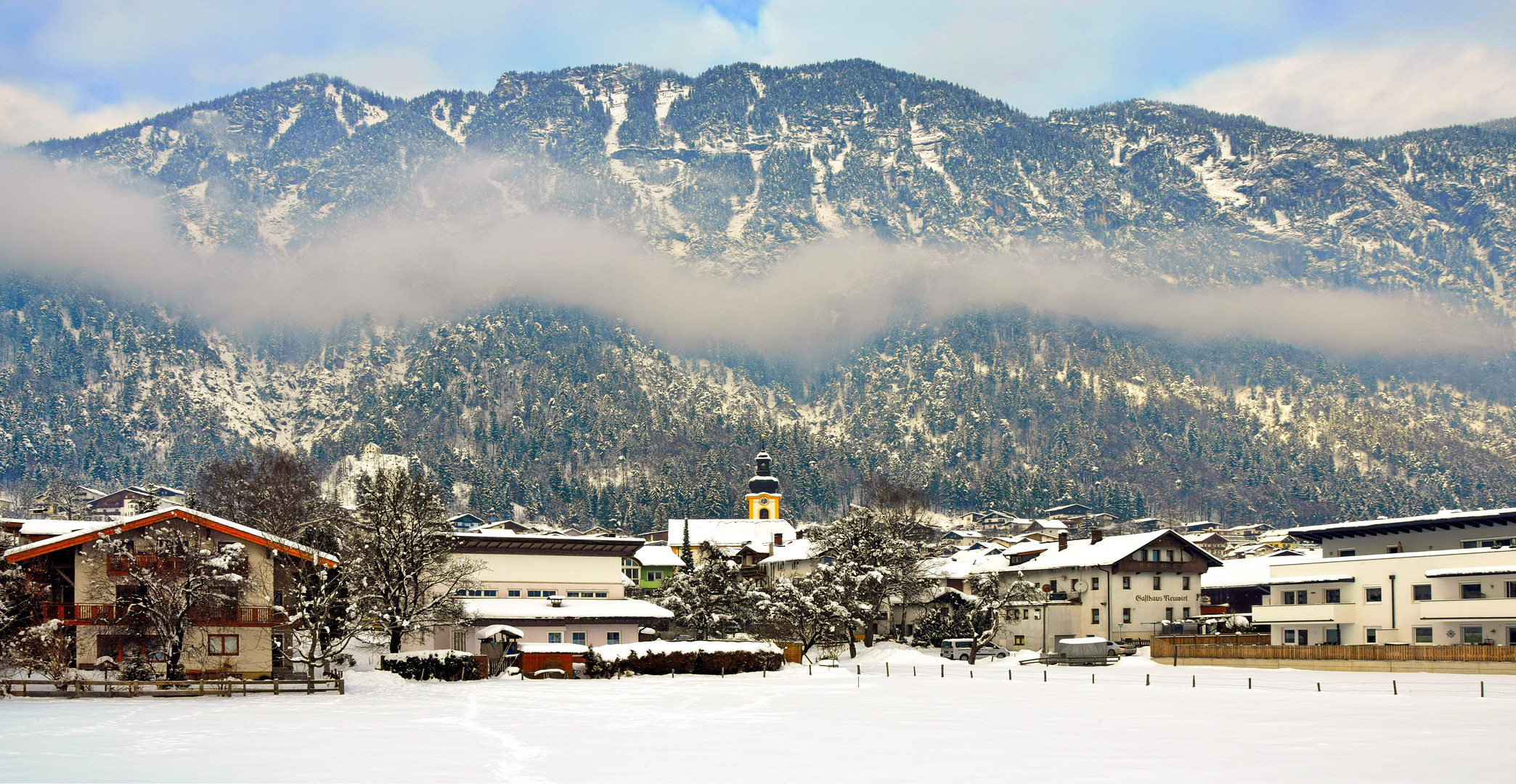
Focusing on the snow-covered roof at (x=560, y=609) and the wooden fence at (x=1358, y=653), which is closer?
the wooden fence at (x=1358, y=653)

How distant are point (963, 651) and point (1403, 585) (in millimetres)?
28688

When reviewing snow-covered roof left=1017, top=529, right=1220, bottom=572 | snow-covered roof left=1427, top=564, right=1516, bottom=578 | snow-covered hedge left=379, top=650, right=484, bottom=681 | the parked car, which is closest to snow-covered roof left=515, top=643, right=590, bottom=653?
snow-covered hedge left=379, top=650, right=484, bottom=681

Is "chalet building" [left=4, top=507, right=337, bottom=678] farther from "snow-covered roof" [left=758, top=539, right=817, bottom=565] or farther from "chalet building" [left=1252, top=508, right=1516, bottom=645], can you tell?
"snow-covered roof" [left=758, top=539, right=817, bottom=565]

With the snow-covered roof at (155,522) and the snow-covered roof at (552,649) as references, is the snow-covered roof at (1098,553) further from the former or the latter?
the snow-covered roof at (155,522)

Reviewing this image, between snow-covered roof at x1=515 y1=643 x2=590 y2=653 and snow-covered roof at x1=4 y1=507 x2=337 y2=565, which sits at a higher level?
snow-covered roof at x1=4 y1=507 x2=337 y2=565

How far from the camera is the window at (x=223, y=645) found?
205 ft

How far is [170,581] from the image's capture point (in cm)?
A: 5684

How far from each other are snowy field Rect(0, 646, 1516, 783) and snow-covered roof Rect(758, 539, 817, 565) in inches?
2982

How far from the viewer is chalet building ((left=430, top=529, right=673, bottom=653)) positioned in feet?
278

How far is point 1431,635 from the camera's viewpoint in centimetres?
7525

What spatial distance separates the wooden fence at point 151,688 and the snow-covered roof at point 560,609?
25.9m

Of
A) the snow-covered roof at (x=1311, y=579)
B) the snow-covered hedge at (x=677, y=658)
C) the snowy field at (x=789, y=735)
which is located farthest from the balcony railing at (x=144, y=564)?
the snow-covered roof at (x=1311, y=579)

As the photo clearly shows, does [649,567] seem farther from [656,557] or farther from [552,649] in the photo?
[552,649]

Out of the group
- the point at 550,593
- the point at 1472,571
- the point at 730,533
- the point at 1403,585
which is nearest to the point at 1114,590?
the point at 1403,585
